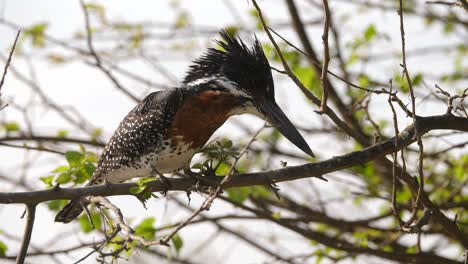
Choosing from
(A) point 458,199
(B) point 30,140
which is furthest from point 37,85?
(A) point 458,199

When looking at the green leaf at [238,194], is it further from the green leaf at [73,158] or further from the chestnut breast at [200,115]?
the green leaf at [73,158]

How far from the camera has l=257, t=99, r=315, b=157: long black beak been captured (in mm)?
3727

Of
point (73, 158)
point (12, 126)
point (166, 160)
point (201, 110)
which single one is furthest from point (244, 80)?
point (12, 126)

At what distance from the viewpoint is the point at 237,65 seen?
155 inches

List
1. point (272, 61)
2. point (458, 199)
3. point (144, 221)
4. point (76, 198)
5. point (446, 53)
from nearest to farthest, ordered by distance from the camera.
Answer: point (76, 198)
point (144, 221)
point (458, 199)
point (272, 61)
point (446, 53)

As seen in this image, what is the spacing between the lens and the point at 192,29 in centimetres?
636

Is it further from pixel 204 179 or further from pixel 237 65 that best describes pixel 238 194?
pixel 204 179

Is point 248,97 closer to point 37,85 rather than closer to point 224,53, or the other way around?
point 224,53

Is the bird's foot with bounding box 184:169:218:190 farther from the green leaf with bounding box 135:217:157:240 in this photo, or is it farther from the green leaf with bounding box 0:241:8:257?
the green leaf with bounding box 0:241:8:257

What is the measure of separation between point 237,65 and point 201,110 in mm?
314

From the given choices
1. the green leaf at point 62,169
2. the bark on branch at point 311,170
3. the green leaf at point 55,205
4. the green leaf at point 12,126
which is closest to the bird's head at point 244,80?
the bark on branch at point 311,170

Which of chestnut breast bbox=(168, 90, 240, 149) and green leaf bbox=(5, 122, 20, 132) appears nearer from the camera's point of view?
chestnut breast bbox=(168, 90, 240, 149)

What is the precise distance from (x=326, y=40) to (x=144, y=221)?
1.98 metres

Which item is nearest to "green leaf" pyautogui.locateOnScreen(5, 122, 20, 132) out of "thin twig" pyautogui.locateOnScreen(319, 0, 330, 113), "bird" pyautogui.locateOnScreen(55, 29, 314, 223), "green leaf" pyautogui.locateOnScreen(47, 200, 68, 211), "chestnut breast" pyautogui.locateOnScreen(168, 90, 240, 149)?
"bird" pyautogui.locateOnScreen(55, 29, 314, 223)
